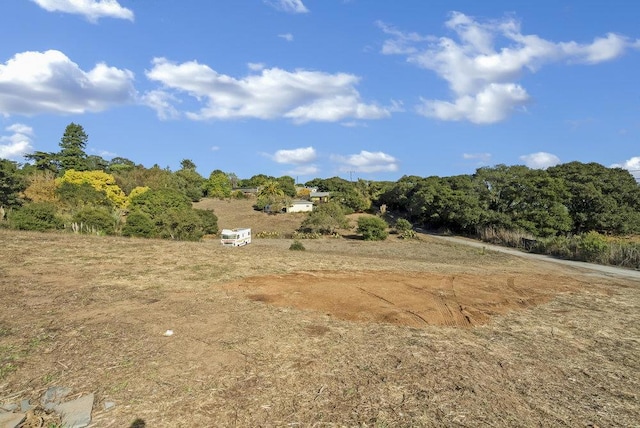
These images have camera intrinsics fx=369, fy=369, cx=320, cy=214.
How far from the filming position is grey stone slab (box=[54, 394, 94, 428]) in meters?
3.48

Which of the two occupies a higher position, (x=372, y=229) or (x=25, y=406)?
(x=372, y=229)

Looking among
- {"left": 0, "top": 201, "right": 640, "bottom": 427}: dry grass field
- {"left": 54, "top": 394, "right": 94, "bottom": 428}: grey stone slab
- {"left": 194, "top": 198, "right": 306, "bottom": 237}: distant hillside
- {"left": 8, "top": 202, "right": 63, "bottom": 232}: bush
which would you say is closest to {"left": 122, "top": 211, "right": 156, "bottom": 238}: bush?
{"left": 8, "top": 202, "right": 63, "bottom": 232}: bush

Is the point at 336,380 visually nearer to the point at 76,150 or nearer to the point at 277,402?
the point at 277,402

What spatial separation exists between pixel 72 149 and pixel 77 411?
251 feet

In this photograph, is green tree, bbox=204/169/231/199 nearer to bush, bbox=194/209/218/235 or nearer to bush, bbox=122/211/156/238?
bush, bbox=194/209/218/235

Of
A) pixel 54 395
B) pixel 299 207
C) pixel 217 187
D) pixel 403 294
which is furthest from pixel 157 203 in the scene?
pixel 217 187

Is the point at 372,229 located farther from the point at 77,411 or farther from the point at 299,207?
the point at 77,411

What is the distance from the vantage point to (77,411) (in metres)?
3.68

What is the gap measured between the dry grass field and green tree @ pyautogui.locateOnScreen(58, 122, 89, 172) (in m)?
64.3

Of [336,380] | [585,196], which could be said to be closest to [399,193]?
A: [585,196]

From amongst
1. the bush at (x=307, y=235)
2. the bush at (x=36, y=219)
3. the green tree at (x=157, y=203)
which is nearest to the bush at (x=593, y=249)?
the bush at (x=307, y=235)

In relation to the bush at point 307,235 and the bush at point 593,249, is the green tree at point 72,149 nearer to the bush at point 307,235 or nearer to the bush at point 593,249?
the bush at point 307,235

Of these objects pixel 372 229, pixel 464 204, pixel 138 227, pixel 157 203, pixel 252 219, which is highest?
pixel 464 204

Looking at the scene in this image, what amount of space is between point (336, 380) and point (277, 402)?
2.97 ft
